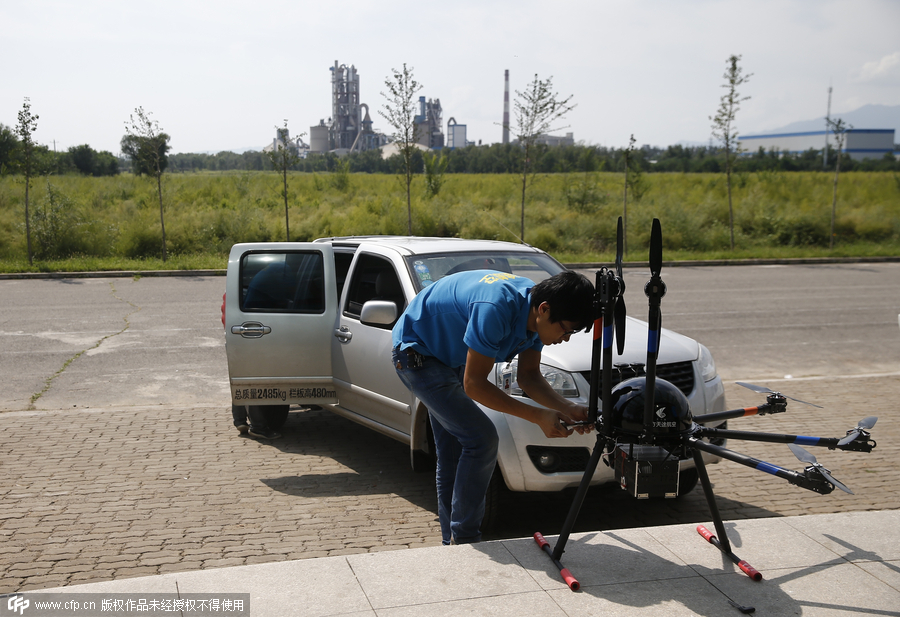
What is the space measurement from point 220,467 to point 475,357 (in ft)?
10.5

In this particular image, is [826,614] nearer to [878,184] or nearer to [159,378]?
[159,378]

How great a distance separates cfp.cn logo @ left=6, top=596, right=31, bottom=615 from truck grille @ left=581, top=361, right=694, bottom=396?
360 cm

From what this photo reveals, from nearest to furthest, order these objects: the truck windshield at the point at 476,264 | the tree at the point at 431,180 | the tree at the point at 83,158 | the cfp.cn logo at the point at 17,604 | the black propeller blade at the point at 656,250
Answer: the black propeller blade at the point at 656,250, the cfp.cn logo at the point at 17,604, the truck windshield at the point at 476,264, the tree at the point at 431,180, the tree at the point at 83,158

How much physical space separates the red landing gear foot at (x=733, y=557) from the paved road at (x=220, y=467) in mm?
807

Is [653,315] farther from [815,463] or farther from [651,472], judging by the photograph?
[815,463]

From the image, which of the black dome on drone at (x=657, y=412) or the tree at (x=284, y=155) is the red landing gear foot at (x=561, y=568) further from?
the tree at (x=284, y=155)

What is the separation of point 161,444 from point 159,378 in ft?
8.68

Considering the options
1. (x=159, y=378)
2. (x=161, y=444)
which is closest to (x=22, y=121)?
(x=159, y=378)

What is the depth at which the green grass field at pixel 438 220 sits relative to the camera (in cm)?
2389

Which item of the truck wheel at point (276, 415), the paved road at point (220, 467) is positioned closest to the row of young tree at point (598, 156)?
the paved road at point (220, 467)

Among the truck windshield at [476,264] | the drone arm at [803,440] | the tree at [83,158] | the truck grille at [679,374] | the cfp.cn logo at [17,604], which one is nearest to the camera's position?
the drone arm at [803,440]

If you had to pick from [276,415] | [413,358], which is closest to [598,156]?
[276,415]

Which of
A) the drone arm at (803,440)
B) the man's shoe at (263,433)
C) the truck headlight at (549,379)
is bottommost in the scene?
the man's shoe at (263,433)

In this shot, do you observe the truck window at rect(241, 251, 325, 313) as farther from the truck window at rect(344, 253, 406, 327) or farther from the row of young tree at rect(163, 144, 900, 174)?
the row of young tree at rect(163, 144, 900, 174)
